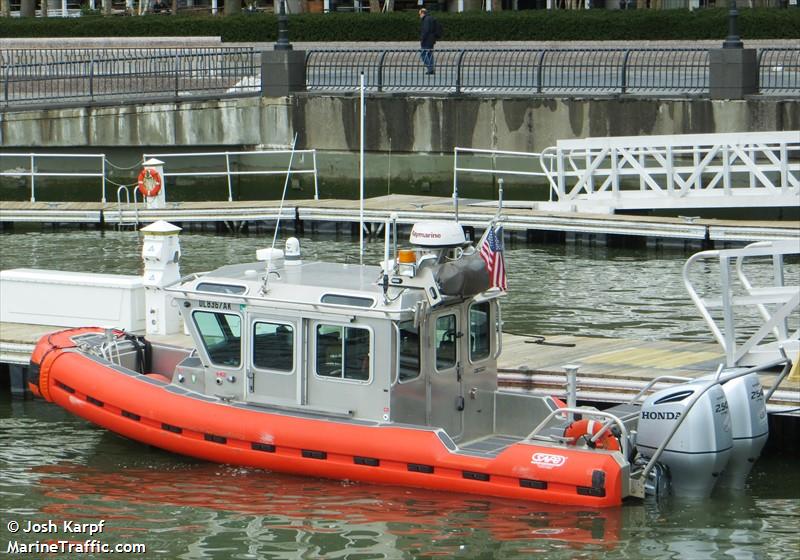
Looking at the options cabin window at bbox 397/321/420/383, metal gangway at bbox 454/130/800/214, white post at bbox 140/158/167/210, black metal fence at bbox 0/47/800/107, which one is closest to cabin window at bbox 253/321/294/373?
cabin window at bbox 397/321/420/383

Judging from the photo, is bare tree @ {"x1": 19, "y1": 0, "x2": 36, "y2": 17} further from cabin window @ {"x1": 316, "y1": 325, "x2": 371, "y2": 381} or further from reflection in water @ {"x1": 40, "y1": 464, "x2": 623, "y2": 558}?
cabin window @ {"x1": 316, "y1": 325, "x2": 371, "y2": 381}

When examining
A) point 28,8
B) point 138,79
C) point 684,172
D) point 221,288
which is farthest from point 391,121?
point 28,8

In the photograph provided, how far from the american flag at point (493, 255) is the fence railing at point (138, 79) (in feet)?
72.9

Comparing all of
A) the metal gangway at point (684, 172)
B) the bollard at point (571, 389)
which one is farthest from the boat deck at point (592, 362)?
the metal gangway at point (684, 172)

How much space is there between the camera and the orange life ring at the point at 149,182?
94.5 ft

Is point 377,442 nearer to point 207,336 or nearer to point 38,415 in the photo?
point 207,336

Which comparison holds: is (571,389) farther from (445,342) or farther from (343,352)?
(343,352)

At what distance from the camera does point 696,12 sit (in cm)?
4694

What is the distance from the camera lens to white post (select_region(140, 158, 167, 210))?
28.7 meters

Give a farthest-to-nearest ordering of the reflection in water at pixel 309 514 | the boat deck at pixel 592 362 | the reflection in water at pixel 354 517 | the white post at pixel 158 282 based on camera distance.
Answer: the white post at pixel 158 282
the boat deck at pixel 592 362
the reflection in water at pixel 309 514
the reflection in water at pixel 354 517

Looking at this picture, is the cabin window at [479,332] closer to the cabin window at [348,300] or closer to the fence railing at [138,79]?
the cabin window at [348,300]

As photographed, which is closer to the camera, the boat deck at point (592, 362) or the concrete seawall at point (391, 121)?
the boat deck at point (592, 362)

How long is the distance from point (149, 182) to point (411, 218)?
5.18 m

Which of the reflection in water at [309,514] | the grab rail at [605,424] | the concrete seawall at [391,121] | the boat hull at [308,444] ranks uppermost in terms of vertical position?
the concrete seawall at [391,121]
